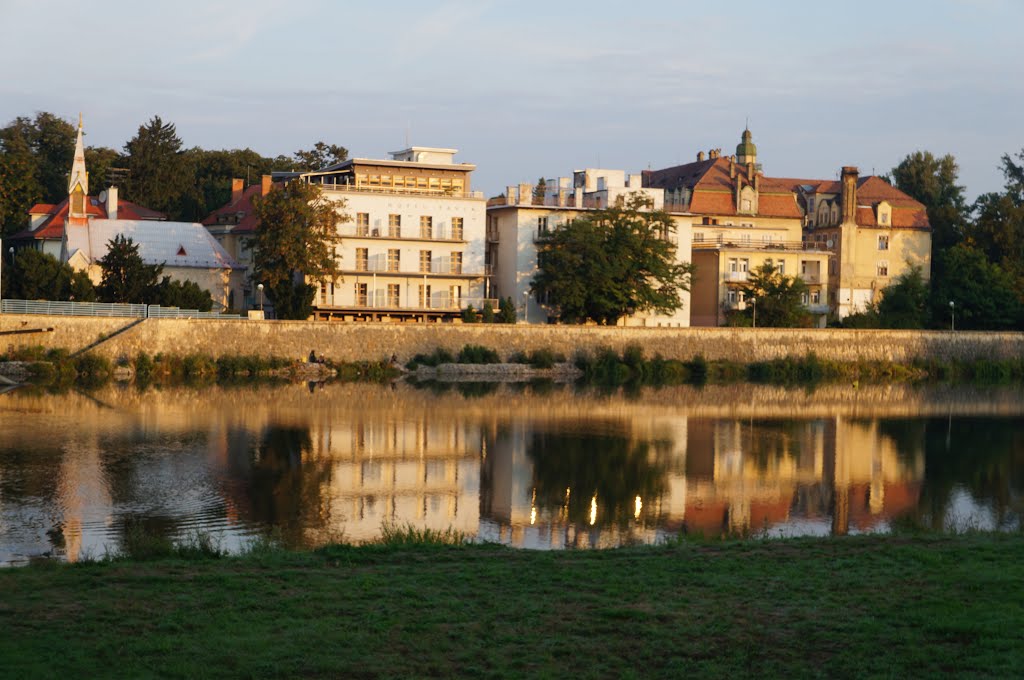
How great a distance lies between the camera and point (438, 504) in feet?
75.5

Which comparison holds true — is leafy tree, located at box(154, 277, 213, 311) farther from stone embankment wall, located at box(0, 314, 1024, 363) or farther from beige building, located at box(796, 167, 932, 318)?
beige building, located at box(796, 167, 932, 318)

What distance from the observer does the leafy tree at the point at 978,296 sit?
70.0 m

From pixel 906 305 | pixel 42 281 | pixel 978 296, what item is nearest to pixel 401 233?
pixel 42 281

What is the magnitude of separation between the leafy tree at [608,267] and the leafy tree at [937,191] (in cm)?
2783

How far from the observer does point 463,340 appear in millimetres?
56281

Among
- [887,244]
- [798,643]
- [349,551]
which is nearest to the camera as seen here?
[798,643]

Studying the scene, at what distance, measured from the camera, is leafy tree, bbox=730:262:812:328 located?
220 ft

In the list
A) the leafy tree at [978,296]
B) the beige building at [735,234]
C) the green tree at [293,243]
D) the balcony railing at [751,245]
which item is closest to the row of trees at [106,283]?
the green tree at [293,243]

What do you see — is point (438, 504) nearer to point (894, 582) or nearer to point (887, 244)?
point (894, 582)

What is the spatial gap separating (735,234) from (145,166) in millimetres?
37780

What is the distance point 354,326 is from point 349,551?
41.1m

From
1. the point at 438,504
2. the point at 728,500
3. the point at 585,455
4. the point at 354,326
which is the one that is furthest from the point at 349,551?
the point at 354,326

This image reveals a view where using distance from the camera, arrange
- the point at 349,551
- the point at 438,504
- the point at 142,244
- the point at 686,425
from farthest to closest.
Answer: the point at 142,244
the point at 686,425
the point at 438,504
the point at 349,551

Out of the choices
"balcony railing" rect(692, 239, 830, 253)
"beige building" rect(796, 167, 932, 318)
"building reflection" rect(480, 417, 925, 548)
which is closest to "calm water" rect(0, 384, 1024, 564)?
"building reflection" rect(480, 417, 925, 548)
